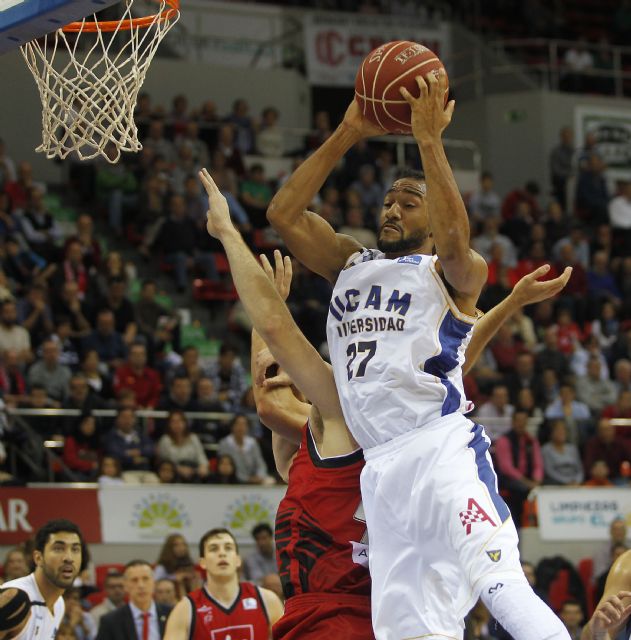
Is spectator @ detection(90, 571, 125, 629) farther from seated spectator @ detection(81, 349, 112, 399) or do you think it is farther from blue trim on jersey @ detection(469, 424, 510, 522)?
blue trim on jersey @ detection(469, 424, 510, 522)

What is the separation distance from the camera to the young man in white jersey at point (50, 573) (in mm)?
7430

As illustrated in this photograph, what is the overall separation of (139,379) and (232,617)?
612 centimetres

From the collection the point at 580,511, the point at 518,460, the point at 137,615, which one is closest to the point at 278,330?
the point at 137,615

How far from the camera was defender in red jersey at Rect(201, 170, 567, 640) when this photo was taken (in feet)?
17.9

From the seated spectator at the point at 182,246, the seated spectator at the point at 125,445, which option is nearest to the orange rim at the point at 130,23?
the seated spectator at the point at 125,445

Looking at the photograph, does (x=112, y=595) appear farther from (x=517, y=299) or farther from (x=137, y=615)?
(x=517, y=299)

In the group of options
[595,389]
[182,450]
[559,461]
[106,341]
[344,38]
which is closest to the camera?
[182,450]

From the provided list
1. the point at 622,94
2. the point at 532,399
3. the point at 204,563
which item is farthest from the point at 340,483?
the point at 622,94

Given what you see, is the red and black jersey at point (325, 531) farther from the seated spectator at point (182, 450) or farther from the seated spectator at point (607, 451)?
the seated spectator at point (607, 451)

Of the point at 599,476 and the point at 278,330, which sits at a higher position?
the point at 278,330

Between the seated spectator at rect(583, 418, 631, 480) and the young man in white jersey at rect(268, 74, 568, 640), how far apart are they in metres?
9.92

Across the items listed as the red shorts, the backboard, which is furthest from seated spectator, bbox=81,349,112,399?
the red shorts

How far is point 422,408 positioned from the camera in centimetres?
523

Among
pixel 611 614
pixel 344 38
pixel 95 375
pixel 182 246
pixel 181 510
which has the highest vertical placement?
pixel 344 38
